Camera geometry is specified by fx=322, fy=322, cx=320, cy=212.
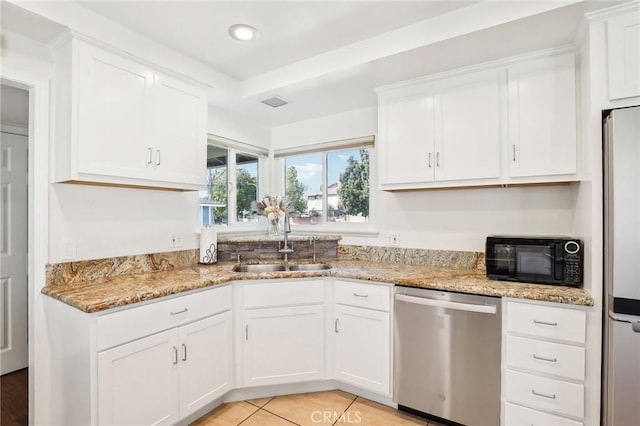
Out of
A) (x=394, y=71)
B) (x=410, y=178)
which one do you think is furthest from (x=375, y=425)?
(x=394, y=71)

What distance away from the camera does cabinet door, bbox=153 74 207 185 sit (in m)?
2.12

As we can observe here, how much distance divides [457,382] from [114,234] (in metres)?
2.35

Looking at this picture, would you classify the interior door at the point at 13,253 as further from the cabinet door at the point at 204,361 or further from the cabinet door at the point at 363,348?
the cabinet door at the point at 363,348

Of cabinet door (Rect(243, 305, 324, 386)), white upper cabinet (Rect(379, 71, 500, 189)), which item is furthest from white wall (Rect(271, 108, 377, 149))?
cabinet door (Rect(243, 305, 324, 386))

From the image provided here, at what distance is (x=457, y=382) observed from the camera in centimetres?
188

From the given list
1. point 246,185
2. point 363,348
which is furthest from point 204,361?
point 246,185

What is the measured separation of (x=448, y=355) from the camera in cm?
190

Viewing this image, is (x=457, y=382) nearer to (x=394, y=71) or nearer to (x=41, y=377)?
(x=394, y=71)

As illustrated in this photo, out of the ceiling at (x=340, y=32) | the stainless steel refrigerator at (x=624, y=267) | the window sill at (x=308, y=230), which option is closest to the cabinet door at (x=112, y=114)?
the ceiling at (x=340, y=32)

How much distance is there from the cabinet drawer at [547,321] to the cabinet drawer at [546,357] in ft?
0.15

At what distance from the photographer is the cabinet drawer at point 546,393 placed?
63.2 inches

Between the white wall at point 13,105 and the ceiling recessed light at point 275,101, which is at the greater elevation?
the ceiling recessed light at point 275,101

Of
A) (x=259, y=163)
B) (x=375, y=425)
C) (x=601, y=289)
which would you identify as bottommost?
(x=375, y=425)

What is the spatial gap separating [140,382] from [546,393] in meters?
2.11
